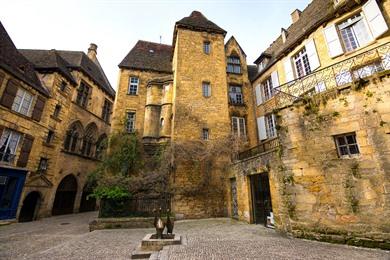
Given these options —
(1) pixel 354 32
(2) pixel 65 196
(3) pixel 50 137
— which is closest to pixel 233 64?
(1) pixel 354 32

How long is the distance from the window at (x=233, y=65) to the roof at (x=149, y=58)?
518cm

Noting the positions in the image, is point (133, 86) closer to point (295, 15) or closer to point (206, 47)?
point (206, 47)

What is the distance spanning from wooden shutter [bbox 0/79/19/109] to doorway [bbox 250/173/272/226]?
14.1m

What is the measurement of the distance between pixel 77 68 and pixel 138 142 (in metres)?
10.3

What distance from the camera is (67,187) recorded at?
15602 millimetres

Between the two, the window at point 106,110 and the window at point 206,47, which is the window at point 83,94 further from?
the window at point 206,47

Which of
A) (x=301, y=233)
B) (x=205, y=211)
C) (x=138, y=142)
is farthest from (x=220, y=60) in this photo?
(x=301, y=233)

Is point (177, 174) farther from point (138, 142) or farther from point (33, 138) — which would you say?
point (33, 138)

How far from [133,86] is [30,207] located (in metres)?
11.0

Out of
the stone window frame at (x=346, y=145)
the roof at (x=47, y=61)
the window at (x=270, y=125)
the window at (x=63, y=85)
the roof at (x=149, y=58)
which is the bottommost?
the stone window frame at (x=346, y=145)

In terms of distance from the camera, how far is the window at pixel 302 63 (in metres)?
10.9

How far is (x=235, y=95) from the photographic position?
14836mm

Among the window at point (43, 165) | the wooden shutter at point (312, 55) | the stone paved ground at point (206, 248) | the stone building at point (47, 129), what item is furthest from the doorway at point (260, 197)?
the window at point (43, 165)

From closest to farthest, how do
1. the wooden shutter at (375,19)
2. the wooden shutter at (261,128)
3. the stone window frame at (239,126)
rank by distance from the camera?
1. the wooden shutter at (375,19)
2. the wooden shutter at (261,128)
3. the stone window frame at (239,126)
